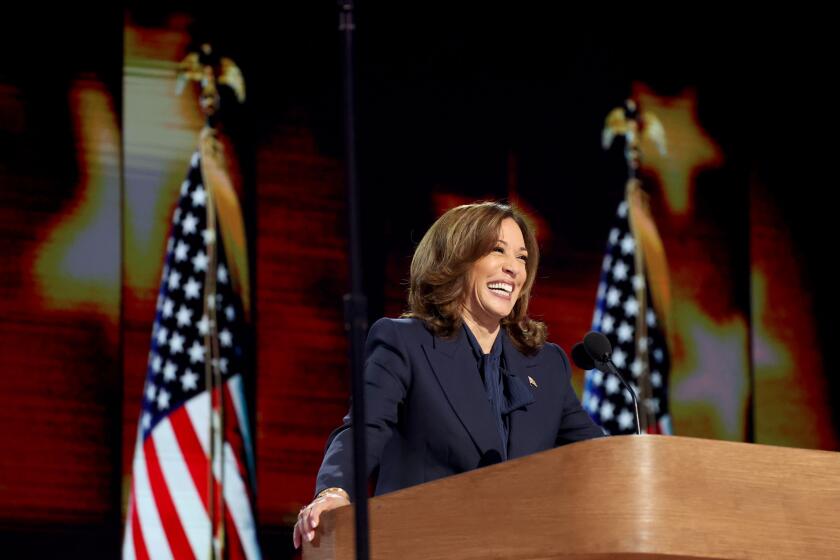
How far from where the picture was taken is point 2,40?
15.9ft

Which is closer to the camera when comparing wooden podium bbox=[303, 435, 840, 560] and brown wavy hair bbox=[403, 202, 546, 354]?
wooden podium bbox=[303, 435, 840, 560]

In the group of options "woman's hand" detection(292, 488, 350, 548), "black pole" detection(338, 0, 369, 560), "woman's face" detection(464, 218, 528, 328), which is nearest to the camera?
"black pole" detection(338, 0, 369, 560)

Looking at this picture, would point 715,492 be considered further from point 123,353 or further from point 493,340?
point 123,353

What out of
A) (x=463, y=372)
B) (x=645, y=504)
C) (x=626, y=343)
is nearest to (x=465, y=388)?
(x=463, y=372)

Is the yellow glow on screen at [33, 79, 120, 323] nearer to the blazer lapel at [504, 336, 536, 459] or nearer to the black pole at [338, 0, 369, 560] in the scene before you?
the blazer lapel at [504, 336, 536, 459]

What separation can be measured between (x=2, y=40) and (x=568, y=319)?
8.47 ft

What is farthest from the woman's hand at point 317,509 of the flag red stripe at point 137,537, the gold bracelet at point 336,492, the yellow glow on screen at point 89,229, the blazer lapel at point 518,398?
the yellow glow on screen at point 89,229

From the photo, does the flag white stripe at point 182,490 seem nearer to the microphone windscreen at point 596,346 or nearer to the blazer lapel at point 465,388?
the blazer lapel at point 465,388

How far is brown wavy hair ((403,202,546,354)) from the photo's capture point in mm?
3115

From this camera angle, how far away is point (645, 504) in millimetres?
2121

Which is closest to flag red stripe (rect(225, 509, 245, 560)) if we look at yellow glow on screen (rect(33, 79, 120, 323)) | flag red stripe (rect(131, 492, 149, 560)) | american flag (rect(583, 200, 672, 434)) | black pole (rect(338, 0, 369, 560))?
flag red stripe (rect(131, 492, 149, 560))

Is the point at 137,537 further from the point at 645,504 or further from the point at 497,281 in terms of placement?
the point at 645,504

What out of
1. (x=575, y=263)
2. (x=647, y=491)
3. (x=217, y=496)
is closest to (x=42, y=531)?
(x=217, y=496)

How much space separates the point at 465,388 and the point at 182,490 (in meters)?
2.25
